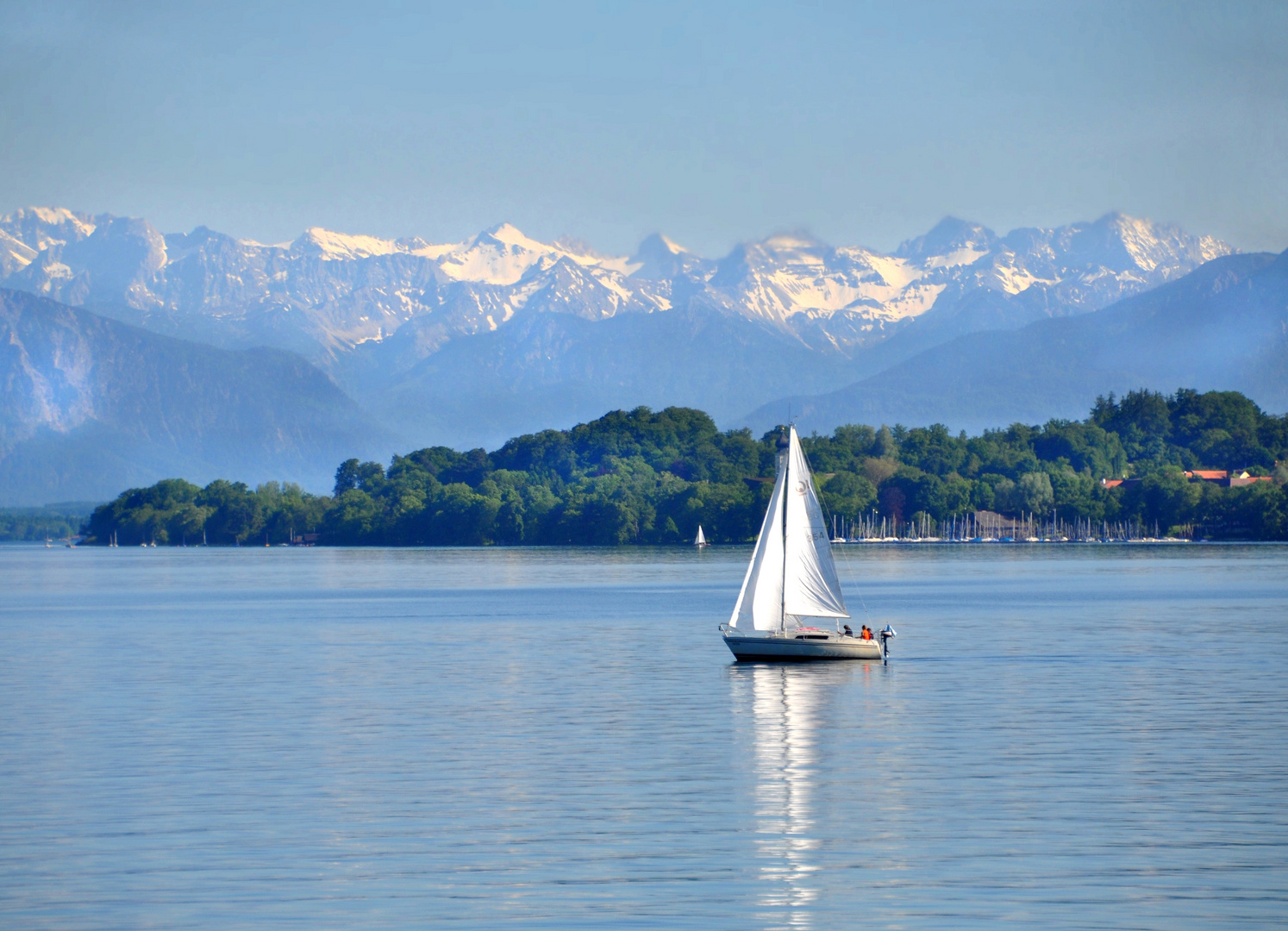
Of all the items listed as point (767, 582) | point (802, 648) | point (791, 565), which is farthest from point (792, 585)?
point (802, 648)

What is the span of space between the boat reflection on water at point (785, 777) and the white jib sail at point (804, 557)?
7.80 feet

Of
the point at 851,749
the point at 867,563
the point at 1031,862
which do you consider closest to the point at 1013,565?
the point at 867,563

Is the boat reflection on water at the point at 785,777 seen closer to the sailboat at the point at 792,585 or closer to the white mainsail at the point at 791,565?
the sailboat at the point at 792,585

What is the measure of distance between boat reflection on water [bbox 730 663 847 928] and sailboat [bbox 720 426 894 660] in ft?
3.28

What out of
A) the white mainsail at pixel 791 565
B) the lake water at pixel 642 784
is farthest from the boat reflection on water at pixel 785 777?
the white mainsail at pixel 791 565

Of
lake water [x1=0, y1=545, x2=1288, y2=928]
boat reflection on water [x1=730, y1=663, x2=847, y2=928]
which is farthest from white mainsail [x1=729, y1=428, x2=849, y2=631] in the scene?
lake water [x1=0, y1=545, x2=1288, y2=928]

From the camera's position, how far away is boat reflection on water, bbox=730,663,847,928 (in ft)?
83.4

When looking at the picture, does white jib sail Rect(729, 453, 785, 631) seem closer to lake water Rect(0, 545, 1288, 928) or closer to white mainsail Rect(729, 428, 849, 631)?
white mainsail Rect(729, 428, 849, 631)

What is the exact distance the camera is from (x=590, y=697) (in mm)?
52938

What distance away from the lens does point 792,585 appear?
6222 cm

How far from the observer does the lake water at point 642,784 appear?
25016 millimetres

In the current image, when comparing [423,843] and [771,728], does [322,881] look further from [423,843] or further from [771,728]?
[771,728]

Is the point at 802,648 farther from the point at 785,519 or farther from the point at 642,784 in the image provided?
the point at 642,784

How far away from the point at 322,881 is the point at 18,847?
6.33 metres
